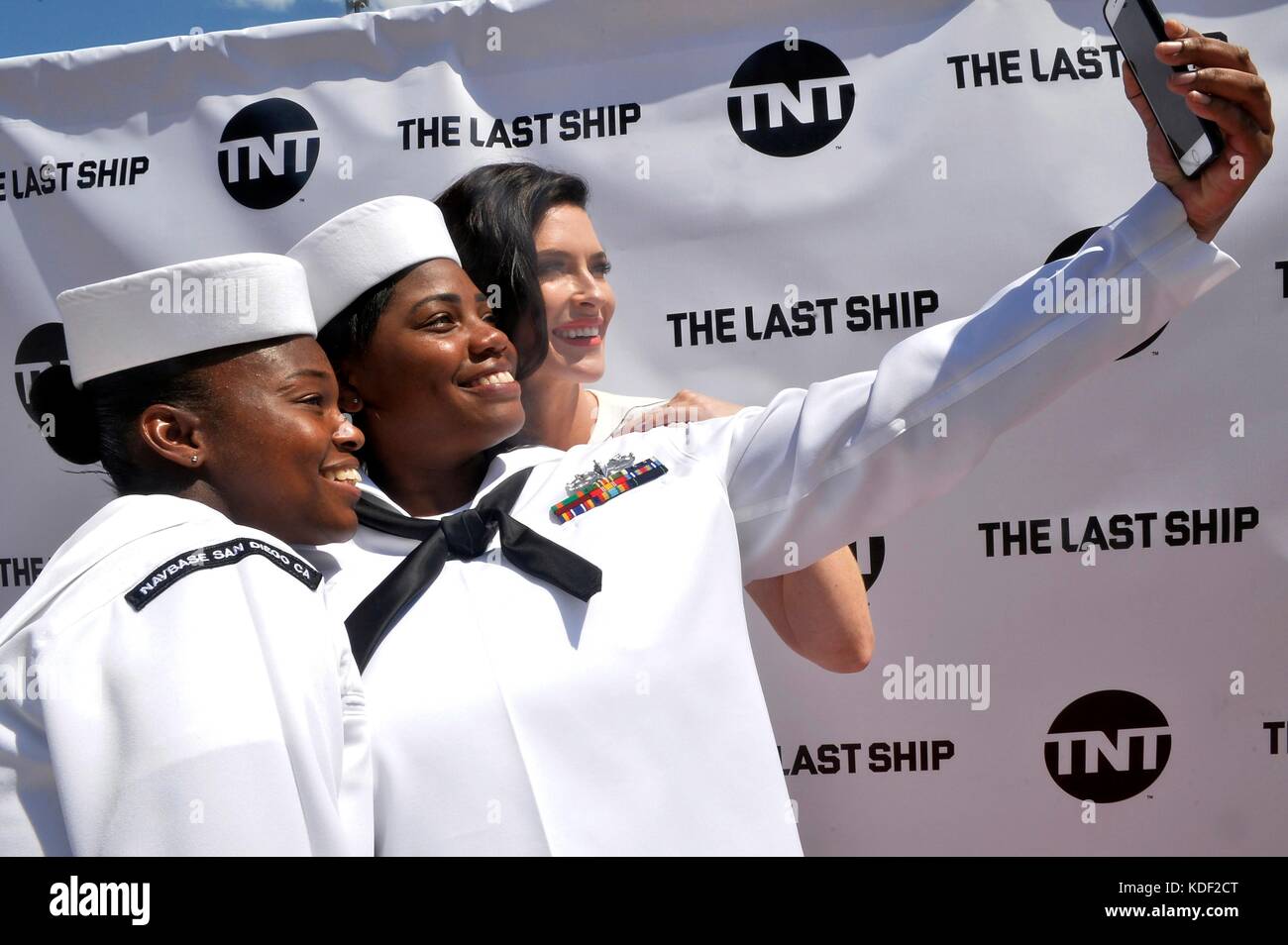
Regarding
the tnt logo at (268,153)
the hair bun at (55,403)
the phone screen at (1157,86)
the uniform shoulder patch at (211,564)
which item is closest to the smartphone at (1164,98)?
the phone screen at (1157,86)

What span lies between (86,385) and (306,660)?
0.67 metres

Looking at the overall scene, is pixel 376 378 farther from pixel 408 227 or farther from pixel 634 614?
pixel 634 614

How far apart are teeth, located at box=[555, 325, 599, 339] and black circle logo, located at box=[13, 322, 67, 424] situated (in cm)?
124

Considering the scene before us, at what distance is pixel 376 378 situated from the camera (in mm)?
1965

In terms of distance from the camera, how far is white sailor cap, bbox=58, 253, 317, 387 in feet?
5.27

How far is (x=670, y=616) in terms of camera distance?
5.71ft

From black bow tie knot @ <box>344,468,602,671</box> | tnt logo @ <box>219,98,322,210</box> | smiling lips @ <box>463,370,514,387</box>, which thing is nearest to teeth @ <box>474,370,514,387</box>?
smiling lips @ <box>463,370,514,387</box>

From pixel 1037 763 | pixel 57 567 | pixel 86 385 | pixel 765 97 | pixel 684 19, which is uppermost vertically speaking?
pixel 684 19

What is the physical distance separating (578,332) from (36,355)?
4.42 feet

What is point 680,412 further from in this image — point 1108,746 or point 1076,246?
point 1108,746

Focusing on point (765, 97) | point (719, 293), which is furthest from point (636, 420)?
point (765, 97)

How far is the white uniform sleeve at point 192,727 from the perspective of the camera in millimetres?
1147

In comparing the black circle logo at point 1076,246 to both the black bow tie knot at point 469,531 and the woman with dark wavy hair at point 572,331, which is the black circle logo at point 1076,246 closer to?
the woman with dark wavy hair at point 572,331

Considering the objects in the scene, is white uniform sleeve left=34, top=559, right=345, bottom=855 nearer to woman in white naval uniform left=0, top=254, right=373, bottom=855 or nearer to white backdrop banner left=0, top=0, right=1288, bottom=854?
woman in white naval uniform left=0, top=254, right=373, bottom=855
